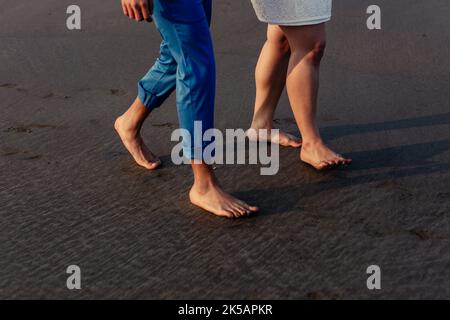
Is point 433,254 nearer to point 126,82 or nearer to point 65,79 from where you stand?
point 126,82

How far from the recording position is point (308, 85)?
3.14 m

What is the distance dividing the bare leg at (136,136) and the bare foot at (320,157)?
0.67m

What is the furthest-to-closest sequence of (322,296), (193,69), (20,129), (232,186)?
(20,129), (232,186), (193,69), (322,296)

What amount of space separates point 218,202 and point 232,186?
257mm

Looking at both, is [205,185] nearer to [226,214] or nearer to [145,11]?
[226,214]

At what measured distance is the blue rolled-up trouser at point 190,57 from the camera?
8.49 feet

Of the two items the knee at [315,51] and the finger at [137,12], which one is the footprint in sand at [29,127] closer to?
the finger at [137,12]

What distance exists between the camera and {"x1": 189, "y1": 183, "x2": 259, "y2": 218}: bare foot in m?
2.78

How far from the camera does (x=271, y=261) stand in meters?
2.45

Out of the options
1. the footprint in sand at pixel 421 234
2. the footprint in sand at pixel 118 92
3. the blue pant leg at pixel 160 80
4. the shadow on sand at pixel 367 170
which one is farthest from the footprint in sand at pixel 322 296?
the footprint in sand at pixel 118 92

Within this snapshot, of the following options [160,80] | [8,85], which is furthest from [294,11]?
[8,85]

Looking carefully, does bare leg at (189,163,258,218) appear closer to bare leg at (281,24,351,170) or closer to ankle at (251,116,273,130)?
bare leg at (281,24,351,170)

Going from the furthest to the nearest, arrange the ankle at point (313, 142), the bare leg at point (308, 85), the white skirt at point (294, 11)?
the ankle at point (313, 142), the bare leg at point (308, 85), the white skirt at point (294, 11)

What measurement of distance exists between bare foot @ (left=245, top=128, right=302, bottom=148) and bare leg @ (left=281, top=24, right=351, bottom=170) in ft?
0.63
